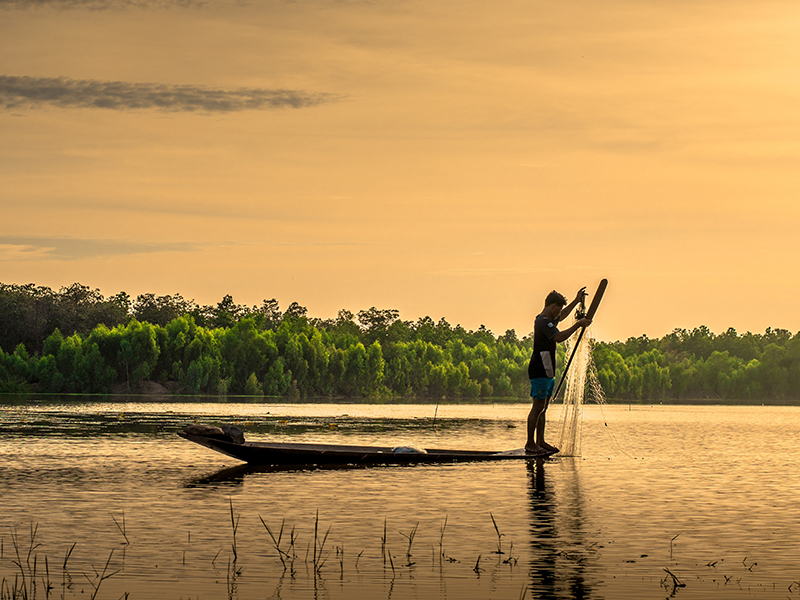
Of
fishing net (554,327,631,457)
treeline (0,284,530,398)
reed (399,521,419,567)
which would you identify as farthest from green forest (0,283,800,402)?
reed (399,521,419,567)

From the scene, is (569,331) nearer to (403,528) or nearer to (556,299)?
(556,299)

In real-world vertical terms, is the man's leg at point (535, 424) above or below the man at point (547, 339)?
below

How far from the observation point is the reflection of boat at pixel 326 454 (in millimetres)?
26047

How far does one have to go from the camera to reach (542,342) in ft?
86.4

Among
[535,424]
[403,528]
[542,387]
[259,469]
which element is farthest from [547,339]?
[403,528]

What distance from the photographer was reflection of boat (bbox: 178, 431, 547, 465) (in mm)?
26047

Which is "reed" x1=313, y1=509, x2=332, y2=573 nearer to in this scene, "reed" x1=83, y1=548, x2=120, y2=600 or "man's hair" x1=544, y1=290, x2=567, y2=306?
"reed" x1=83, y1=548, x2=120, y2=600

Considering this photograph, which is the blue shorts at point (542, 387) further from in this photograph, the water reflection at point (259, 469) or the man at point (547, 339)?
the water reflection at point (259, 469)

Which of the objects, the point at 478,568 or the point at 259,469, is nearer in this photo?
the point at 478,568

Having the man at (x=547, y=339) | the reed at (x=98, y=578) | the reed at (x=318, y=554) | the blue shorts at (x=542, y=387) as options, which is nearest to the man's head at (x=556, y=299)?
the man at (x=547, y=339)

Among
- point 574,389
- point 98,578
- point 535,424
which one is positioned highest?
point 574,389

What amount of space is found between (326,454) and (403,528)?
9.66m

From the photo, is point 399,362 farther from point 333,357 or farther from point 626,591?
point 626,591

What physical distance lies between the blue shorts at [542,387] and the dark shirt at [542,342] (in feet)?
0.40
